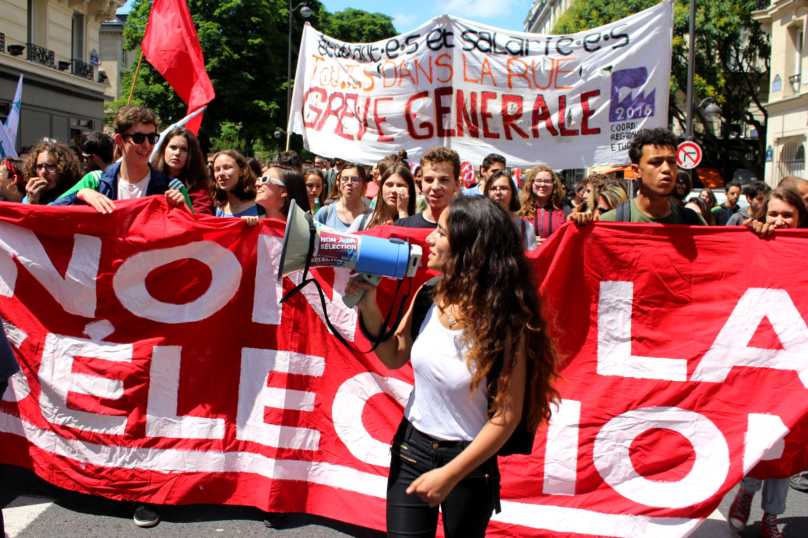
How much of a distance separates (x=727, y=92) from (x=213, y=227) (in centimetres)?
3288

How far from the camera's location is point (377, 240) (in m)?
2.18

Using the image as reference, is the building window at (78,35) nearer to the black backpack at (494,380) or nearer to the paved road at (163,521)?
the paved road at (163,521)

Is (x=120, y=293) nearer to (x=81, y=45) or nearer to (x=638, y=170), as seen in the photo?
(x=638, y=170)

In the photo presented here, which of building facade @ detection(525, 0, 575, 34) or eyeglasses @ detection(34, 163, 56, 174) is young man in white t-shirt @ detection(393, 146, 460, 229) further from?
building facade @ detection(525, 0, 575, 34)

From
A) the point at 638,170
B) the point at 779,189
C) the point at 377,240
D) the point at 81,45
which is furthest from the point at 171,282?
the point at 81,45

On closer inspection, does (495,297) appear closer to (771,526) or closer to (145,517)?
(771,526)

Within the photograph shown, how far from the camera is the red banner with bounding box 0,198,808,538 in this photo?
3.12 m

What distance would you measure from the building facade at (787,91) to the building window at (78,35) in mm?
27332

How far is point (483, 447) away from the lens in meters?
1.93

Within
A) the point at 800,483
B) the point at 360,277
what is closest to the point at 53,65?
the point at 360,277

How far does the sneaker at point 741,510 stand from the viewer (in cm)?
331

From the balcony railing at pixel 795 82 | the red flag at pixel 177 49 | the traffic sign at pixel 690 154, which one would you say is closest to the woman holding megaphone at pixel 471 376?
the red flag at pixel 177 49

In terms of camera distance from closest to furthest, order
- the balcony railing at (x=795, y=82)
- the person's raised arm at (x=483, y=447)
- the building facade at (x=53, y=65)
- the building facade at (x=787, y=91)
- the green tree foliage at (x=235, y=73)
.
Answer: the person's raised arm at (x=483, y=447) < the building facade at (x=53, y=65) < the building facade at (x=787, y=91) < the balcony railing at (x=795, y=82) < the green tree foliage at (x=235, y=73)

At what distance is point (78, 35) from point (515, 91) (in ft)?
85.0
